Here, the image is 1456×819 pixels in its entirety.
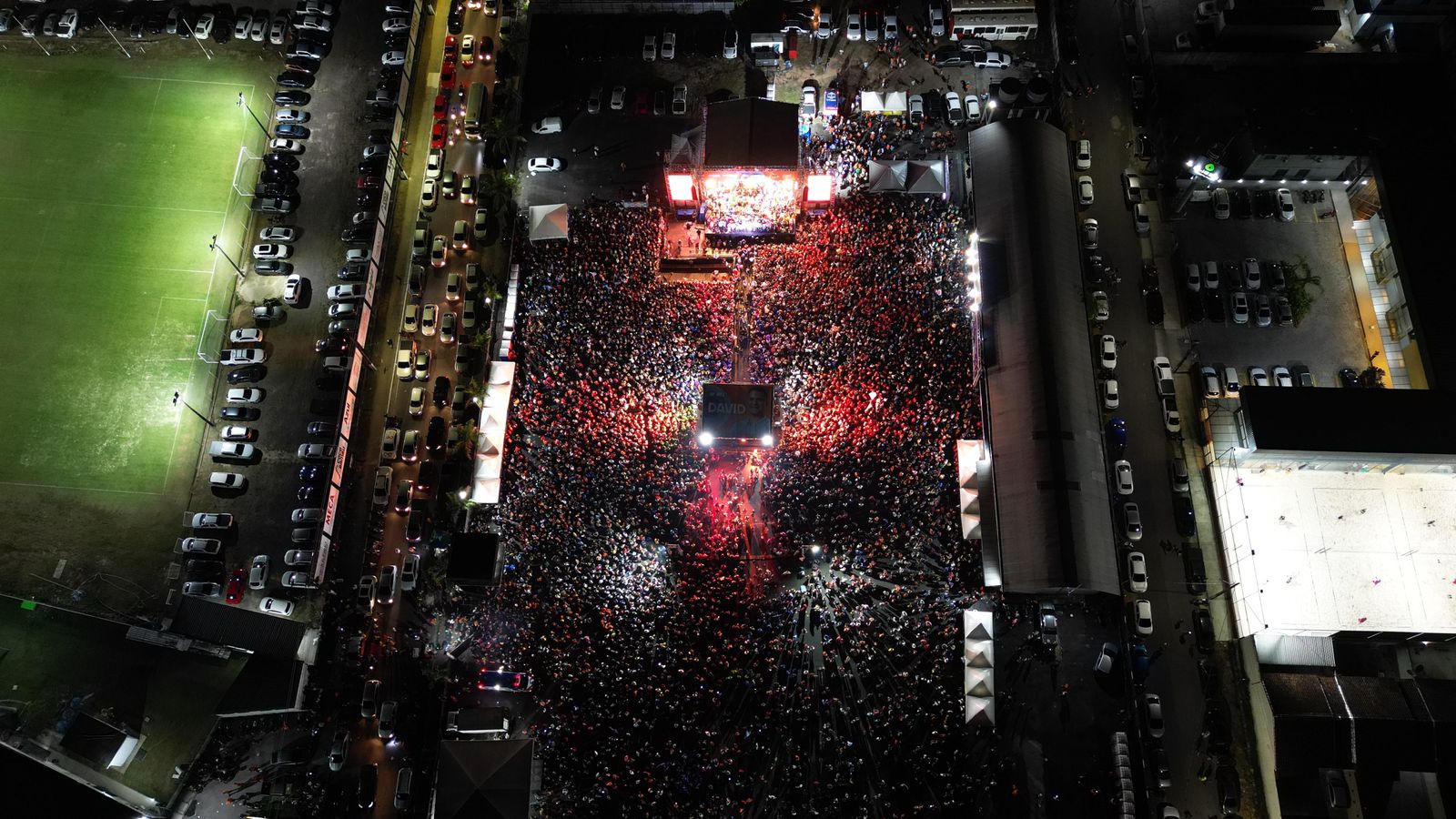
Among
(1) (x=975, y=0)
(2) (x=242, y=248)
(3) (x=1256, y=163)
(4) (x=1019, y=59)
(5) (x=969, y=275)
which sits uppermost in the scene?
(1) (x=975, y=0)

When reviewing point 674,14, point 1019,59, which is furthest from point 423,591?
point 1019,59

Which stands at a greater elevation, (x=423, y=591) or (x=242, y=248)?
(x=242, y=248)

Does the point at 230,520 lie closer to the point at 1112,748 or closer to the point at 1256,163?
the point at 1112,748

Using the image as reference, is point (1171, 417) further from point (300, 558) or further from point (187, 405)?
point (187, 405)

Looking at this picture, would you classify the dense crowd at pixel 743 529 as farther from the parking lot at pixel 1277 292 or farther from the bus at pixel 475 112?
the parking lot at pixel 1277 292

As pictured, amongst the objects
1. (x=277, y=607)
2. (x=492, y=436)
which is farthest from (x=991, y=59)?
(x=277, y=607)

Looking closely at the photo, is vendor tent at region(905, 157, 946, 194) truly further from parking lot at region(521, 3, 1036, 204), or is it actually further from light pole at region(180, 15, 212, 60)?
light pole at region(180, 15, 212, 60)

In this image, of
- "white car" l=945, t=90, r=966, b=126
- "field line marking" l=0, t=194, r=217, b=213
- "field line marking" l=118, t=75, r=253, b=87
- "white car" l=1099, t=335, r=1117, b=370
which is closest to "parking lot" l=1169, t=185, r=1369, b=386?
"white car" l=1099, t=335, r=1117, b=370
